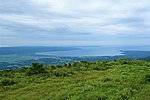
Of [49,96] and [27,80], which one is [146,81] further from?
[27,80]

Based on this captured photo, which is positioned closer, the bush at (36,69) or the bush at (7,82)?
the bush at (7,82)

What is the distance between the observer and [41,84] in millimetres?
25438

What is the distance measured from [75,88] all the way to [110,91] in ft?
9.53

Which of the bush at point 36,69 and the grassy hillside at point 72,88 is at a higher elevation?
the bush at point 36,69

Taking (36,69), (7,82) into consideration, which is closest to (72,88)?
(7,82)

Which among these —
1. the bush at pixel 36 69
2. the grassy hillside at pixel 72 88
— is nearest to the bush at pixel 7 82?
the grassy hillside at pixel 72 88

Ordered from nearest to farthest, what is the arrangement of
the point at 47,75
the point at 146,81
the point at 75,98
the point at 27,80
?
1. the point at 75,98
2. the point at 146,81
3. the point at 27,80
4. the point at 47,75

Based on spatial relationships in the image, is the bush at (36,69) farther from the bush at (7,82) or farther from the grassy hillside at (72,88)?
the bush at (7,82)

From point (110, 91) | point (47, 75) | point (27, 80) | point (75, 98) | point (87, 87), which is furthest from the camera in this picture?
point (47, 75)

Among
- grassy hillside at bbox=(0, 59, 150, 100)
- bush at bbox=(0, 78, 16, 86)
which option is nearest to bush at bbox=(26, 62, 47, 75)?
grassy hillside at bbox=(0, 59, 150, 100)

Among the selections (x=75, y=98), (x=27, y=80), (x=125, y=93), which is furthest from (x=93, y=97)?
(x=27, y=80)

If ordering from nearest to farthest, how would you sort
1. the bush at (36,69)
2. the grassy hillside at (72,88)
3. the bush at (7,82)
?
the grassy hillside at (72,88)
the bush at (7,82)
the bush at (36,69)

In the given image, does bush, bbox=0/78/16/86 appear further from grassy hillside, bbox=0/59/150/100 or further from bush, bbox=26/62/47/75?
bush, bbox=26/62/47/75

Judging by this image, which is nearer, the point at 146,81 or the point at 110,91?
the point at 110,91
